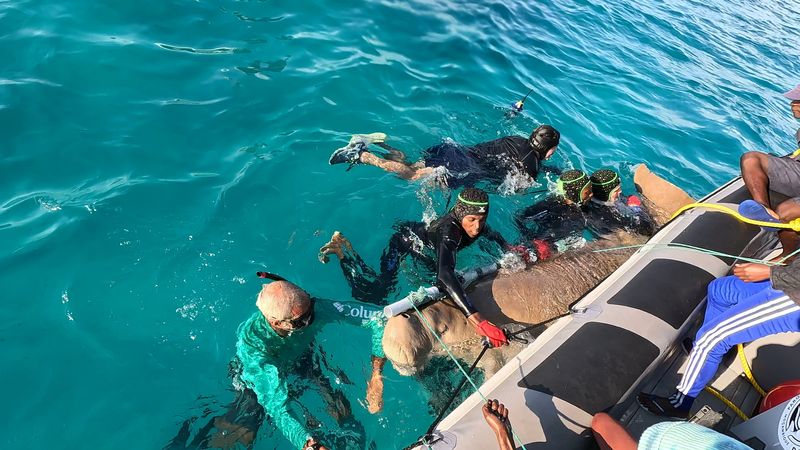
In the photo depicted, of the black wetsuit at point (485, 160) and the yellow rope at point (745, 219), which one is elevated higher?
the yellow rope at point (745, 219)

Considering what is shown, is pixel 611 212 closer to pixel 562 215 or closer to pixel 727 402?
pixel 562 215

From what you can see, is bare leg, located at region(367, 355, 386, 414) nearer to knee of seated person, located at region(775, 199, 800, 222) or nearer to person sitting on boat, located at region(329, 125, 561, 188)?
person sitting on boat, located at region(329, 125, 561, 188)

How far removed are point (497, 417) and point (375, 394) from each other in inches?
59.6

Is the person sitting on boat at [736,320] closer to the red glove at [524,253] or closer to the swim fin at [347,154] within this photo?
the red glove at [524,253]

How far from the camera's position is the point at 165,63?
692 centimetres

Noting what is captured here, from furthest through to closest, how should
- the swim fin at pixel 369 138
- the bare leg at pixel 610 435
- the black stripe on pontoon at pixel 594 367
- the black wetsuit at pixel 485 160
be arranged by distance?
the black wetsuit at pixel 485 160 < the swim fin at pixel 369 138 < the black stripe on pontoon at pixel 594 367 < the bare leg at pixel 610 435

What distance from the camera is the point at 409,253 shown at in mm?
5305

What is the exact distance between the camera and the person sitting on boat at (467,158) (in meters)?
6.18

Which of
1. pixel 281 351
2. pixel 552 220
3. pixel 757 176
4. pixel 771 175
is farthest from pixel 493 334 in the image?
pixel 771 175

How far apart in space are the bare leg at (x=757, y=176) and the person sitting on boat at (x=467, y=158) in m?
2.21

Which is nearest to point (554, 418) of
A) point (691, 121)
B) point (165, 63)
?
point (165, 63)

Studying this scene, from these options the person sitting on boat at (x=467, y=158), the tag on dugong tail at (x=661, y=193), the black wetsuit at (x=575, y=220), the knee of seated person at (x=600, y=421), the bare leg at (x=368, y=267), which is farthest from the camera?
the tag on dugong tail at (x=661, y=193)

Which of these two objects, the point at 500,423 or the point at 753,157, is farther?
the point at 753,157

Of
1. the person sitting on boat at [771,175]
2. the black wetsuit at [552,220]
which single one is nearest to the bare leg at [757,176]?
the person sitting on boat at [771,175]
